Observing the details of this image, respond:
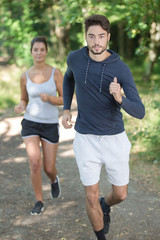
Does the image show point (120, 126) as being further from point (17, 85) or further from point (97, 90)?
point (17, 85)

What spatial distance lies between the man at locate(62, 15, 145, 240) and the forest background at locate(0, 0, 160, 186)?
8.07 ft

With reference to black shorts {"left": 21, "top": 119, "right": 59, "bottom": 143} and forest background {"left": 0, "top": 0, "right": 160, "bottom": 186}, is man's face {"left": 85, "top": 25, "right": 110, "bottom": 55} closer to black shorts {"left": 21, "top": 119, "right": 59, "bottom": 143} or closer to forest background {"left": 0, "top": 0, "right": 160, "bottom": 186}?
black shorts {"left": 21, "top": 119, "right": 59, "bottom": 143}

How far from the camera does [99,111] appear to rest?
3.07 metres

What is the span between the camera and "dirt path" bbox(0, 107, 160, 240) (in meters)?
3.92

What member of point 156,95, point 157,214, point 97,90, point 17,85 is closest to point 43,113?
point 97,90

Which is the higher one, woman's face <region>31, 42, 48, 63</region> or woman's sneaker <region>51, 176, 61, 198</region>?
woman's face <region>31, 42, 48, 63</region>

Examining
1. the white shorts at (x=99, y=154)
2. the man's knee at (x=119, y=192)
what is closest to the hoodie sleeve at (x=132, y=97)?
the white shorts at (x=99, y=154)

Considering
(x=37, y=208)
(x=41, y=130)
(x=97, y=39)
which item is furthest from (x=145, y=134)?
(x=97, y=39)

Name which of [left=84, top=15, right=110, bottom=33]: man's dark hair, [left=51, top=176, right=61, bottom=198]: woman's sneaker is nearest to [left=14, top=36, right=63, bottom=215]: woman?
[left=51, top=176, right=61, bottom=198]: woman's sneaker

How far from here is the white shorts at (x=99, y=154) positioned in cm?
314

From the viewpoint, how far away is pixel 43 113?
432cm

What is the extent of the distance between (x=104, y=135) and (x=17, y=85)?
11004mm

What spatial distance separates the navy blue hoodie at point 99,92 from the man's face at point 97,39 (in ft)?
0.33

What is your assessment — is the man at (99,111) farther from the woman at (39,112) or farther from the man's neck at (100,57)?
the woman at (39,112)
